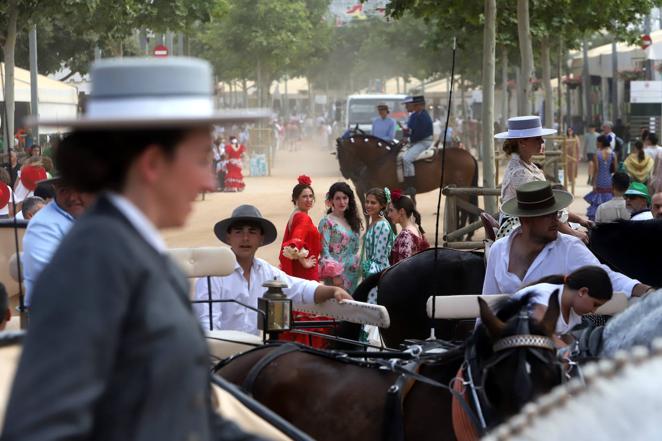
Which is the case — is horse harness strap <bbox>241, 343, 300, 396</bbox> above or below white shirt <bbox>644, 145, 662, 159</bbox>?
below

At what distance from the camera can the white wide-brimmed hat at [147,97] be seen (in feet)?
7.14

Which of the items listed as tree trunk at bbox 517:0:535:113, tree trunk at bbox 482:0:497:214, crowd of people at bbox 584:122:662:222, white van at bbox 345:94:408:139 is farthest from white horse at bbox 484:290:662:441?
white van at bbox 345:94:408:139

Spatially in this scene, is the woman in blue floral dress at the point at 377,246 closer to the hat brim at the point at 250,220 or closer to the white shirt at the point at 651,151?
the hat brim at the point at 250,220

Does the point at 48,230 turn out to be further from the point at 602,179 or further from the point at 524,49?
the point at 602,179


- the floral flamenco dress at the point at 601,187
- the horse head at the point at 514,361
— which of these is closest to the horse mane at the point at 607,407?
the horse head at the point at 514,361

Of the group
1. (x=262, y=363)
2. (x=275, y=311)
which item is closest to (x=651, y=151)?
(x=275, y=311)

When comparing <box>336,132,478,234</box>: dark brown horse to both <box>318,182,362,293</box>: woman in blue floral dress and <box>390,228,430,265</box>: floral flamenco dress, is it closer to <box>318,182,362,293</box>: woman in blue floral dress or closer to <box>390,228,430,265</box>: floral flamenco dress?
<box>318,182,362,293</box>: woman in blue floral dress

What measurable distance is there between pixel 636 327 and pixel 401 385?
3.31 ft

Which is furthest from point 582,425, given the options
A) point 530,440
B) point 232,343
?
point 232,343

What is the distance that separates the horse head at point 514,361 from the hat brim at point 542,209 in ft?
7.36

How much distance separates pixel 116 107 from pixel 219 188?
101 ft

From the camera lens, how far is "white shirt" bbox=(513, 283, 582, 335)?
4.98 m

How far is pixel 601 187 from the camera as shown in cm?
2050

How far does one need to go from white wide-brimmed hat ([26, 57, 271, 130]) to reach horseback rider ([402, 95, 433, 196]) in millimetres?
19841
